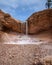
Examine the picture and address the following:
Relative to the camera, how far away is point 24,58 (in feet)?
17.8

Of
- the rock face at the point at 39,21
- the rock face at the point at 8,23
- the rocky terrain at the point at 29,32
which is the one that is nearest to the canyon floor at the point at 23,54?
the rocky terrain at the point at 29,32

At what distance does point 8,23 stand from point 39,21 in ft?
4.92

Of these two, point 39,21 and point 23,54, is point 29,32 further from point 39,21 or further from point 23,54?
point 23,54

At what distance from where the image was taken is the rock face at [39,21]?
27.4 ft

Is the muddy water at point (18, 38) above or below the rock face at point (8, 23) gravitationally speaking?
below

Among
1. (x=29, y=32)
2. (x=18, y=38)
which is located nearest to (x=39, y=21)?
(x=29, y=32)

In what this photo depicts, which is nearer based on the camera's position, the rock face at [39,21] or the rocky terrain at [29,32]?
the rocky terrain at [29,32]

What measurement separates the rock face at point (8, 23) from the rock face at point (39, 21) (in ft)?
1.94

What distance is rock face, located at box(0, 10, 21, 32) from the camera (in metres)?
8.59

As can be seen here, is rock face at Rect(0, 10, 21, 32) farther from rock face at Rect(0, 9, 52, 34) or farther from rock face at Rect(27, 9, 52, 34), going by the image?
rock face at Rect(27, 9, 52, 34)

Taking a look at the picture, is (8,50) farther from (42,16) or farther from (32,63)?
(42,16)

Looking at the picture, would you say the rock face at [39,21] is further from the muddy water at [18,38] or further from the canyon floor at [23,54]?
the canyon floor at [23,54]

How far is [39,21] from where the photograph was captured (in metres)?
8.53

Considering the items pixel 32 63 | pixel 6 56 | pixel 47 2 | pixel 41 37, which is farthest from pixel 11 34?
pixel 32 63
